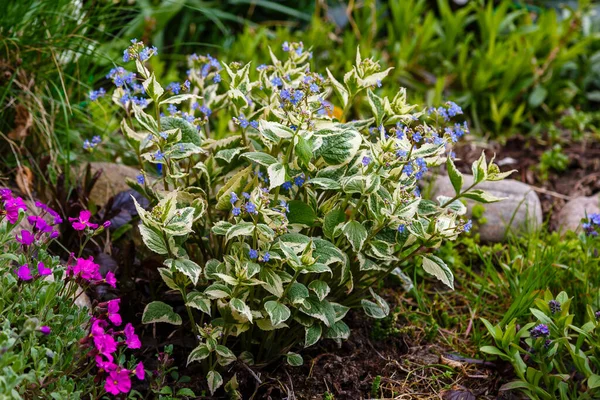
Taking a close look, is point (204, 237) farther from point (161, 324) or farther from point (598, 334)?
point (598, 334)

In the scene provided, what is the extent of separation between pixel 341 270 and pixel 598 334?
80cm

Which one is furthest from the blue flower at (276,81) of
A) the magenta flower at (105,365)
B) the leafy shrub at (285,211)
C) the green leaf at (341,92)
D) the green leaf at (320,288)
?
the magenta flower at (105,365)

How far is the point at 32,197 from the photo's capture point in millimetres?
2650

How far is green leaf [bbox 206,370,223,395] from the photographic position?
203 centimetres

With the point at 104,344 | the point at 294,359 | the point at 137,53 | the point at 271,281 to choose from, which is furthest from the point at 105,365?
the point at 137,53

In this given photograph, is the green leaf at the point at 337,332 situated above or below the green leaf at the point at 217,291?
below

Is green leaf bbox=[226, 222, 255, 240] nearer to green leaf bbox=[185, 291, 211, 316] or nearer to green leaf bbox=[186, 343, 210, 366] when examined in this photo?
green leaf bbox=[185, 291, 211, 316]

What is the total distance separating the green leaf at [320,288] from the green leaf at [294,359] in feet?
0.75

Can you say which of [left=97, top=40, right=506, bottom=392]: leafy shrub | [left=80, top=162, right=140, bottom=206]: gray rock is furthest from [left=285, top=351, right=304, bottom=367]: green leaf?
[left=80, top=162, right=140, bottom=206]: gray rock

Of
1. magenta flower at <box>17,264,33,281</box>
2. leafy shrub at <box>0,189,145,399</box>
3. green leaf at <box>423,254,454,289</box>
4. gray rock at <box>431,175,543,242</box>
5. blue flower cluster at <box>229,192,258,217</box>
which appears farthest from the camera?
gray rock at <box>431,175,543,242</box>

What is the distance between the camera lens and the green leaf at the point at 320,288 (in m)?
2.04

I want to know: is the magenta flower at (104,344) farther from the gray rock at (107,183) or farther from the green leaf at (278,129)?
the gray rock at (107,183)

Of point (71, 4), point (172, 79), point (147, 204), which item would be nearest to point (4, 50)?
point (71, 4)

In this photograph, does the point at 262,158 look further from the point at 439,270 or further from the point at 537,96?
the point at 537,96
